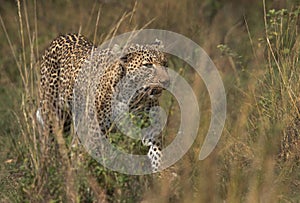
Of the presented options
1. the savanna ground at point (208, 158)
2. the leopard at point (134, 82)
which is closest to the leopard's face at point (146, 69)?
the leopard at point (134, 82)

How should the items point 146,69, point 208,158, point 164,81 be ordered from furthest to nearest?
point 146,69, point 164,81, point 208,158

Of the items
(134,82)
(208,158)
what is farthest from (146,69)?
(208,158)

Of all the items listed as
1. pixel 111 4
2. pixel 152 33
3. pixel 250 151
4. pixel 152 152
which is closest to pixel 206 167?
pixel 250 151

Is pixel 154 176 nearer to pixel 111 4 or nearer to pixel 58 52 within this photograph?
pixel 58 52

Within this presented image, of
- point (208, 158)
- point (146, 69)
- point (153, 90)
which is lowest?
point (208, 158)

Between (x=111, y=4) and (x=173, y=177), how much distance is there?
591 cm

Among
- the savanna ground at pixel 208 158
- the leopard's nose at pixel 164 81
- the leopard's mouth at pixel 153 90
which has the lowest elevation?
the savanna ground at pixel 208 158

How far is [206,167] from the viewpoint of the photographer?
466cm

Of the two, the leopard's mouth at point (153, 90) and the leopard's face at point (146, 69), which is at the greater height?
the leopard's face at point (146, 69)

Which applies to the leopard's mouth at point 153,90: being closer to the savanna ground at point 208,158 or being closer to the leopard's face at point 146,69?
the leopard's face at point 146,69

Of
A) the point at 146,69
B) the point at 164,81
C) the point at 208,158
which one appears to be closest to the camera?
the point at 208,158

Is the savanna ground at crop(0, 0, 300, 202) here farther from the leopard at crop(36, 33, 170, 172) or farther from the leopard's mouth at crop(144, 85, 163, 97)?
the leopard's mouth at crop(144, 85, 163, 97)

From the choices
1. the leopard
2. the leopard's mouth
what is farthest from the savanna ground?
the leopard's mouth

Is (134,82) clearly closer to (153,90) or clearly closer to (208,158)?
(153,90)
